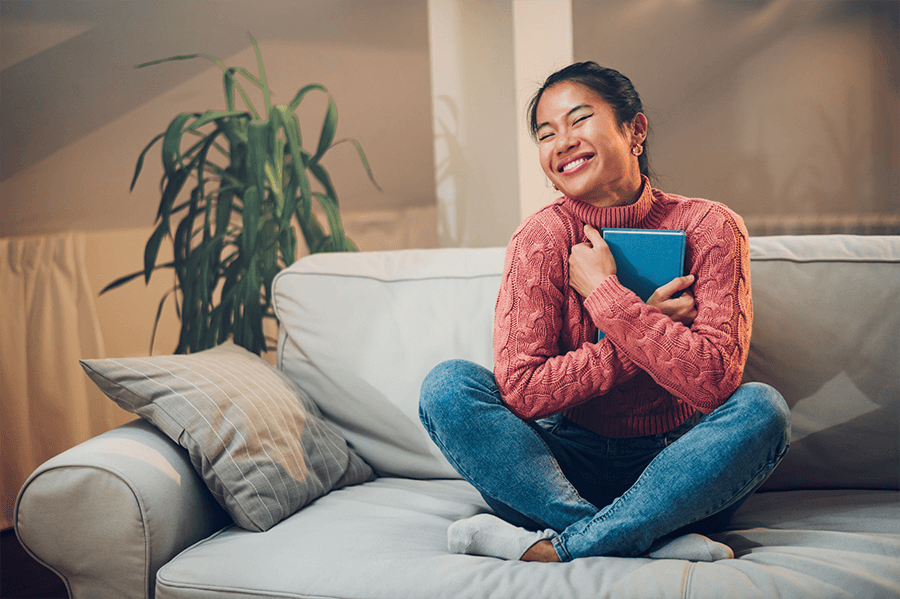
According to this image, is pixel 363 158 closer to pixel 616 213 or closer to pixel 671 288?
pixel 616 213

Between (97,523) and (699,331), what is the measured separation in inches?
37.1

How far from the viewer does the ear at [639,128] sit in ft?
3.42

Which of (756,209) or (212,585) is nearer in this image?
(212,585)

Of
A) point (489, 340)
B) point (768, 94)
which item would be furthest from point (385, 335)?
point (768, 94)

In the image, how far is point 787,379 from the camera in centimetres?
119

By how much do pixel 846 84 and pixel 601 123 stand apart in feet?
4.63

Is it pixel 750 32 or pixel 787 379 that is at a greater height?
pixel 750 32

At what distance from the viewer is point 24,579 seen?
1.49 meters

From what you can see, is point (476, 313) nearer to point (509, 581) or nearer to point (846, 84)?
point (509, 581)

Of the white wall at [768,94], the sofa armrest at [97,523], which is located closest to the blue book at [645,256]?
the sofa armrest at [97,523]

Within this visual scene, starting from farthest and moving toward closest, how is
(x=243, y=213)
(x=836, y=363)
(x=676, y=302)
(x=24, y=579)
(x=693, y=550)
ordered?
(x=243, y=213), (x=24, y=579), (x=836, y=363), (x=676, y=302), (x=693, y=550)

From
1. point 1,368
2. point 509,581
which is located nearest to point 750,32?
point 509,581

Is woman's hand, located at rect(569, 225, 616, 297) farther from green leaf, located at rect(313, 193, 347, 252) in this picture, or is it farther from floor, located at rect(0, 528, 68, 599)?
floor, located at rect(0, 528, 68, 599)

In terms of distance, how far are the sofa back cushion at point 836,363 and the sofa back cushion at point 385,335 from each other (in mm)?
569
